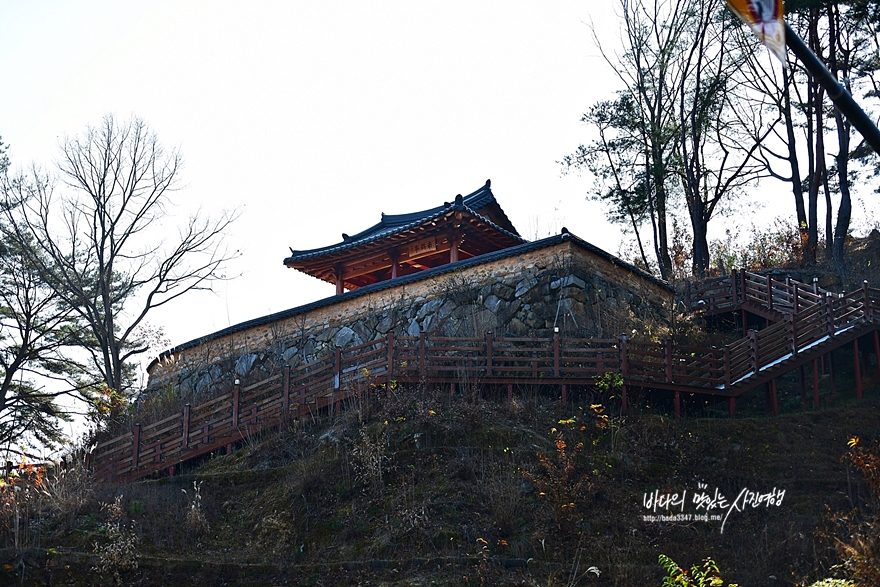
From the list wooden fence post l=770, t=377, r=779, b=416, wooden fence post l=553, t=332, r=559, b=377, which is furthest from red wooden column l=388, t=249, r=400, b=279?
wooden fence post l=770, t=377, r=779, b=416

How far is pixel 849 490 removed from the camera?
13.5 meters

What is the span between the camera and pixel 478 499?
1350 centimetres

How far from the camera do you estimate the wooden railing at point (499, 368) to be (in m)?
16.7

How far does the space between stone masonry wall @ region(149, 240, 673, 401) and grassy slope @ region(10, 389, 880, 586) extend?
3197 millimetres

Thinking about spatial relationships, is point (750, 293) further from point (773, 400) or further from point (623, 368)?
point (623, 368)

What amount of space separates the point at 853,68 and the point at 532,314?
1481 cm

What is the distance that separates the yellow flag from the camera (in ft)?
11.1

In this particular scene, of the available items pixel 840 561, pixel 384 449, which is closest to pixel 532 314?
pixel 384 449

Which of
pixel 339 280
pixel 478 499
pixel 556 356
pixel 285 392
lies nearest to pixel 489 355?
→ pixel 556 356

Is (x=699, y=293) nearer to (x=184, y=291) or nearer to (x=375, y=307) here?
(x=375, y=307)

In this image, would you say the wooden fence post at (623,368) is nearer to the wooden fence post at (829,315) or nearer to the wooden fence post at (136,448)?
the wooden fence post at (829,315)

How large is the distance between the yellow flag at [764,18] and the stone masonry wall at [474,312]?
15.6 meters

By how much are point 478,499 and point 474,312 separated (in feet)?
23.9

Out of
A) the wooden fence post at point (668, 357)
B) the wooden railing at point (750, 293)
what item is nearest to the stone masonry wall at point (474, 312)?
the wooden railing at point (750, 293)
